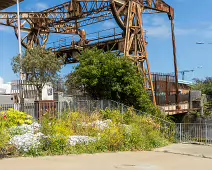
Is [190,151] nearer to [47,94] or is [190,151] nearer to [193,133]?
[193,133]

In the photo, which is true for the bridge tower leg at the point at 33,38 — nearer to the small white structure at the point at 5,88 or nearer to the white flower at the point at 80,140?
the small white structure at the point at 5,88

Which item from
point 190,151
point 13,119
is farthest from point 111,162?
point 13,119

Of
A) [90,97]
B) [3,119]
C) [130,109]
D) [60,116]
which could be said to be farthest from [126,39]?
[3,119]

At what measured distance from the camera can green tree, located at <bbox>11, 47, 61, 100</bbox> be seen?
17.0 m

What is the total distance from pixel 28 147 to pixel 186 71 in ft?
206

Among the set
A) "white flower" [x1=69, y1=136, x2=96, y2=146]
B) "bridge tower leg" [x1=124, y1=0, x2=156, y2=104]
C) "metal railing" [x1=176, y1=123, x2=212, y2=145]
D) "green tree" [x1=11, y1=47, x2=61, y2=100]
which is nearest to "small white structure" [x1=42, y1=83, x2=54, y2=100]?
"green tree" [x1=11, y1=47, x2=61, y2=100]

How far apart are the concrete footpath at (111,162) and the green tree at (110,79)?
23.0 ft

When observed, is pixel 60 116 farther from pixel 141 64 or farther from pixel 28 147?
pixel 141 64

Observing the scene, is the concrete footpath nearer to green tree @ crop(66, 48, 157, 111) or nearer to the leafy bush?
the leafy bush

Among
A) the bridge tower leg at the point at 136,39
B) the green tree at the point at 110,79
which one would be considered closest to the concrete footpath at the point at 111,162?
the green tree at the point at 110,79

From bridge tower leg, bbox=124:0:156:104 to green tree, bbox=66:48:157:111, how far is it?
505cm

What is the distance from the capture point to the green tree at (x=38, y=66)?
55.6 ft

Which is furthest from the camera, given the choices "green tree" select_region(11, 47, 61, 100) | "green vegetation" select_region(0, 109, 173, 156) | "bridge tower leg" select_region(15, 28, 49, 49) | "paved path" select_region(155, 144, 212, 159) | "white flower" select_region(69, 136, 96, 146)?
"bridge tower leg" select_region(15, 28, 49, 49)

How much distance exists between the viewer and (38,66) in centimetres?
1695
